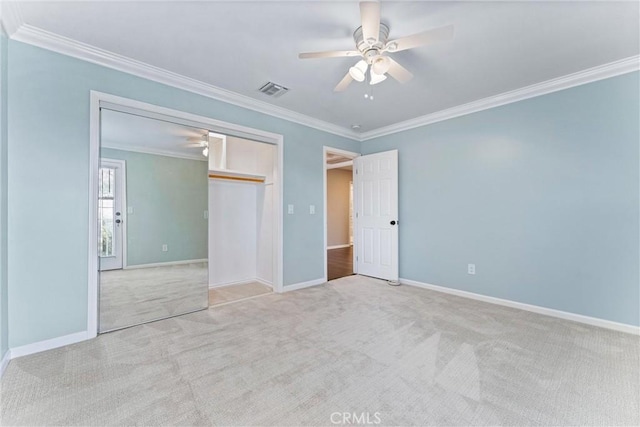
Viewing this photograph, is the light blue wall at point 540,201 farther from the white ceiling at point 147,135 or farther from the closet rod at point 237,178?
the white ceiling at point 147,135

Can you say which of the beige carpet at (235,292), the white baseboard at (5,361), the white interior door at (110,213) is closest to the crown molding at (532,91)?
the beige carpet at (235,292)

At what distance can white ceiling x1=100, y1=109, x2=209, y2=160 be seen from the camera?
2.57 metres

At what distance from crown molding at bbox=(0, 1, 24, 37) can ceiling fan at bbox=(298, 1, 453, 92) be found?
6.30ft

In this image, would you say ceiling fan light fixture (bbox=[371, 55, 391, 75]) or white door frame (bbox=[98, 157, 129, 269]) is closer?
ceiling fan light fixture (bbox=[371, 55, 391, 75])

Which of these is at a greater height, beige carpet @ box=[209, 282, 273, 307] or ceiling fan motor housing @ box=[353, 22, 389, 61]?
ceiling fan motor housing @ box=[353, 22, 389, 61]

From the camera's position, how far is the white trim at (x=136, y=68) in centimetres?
210

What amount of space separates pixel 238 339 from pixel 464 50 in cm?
313

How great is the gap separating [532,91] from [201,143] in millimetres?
3765

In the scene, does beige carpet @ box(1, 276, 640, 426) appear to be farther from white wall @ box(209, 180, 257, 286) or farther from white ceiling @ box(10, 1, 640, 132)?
white ceiling @ box(10, 1, 640, 132)

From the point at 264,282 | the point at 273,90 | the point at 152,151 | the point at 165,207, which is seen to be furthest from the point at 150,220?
the point at 273,90

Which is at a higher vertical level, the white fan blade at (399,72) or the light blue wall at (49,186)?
the white fan blade at (399,72)

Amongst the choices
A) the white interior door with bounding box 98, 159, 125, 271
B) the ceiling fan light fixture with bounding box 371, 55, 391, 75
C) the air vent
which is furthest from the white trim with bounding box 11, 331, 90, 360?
the ceiling fan light fixture with bounding box 371, 55, 391, 75

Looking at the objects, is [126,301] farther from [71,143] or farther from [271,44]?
[271,44]

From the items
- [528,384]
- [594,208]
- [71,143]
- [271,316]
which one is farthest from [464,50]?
[71,143]
